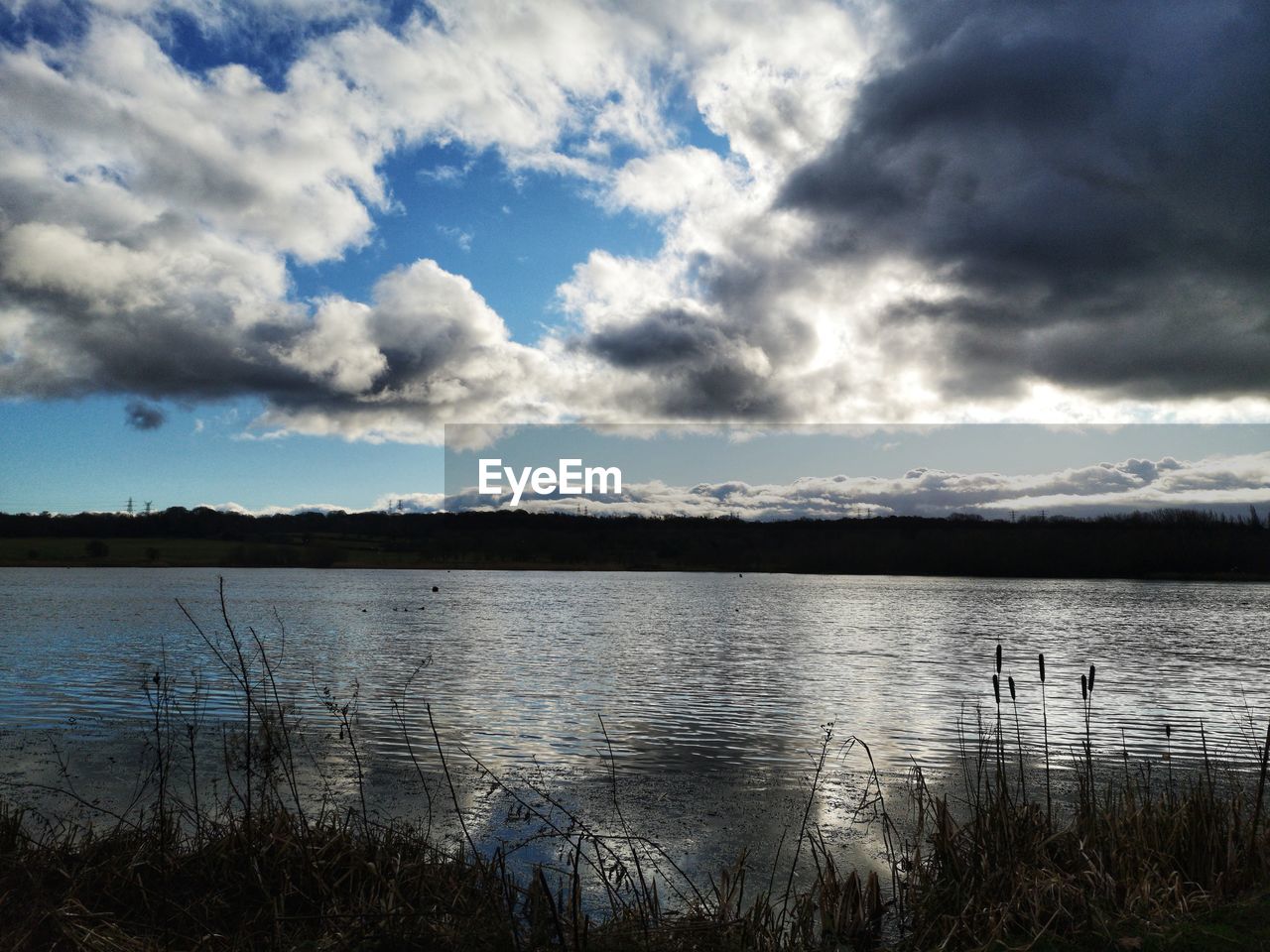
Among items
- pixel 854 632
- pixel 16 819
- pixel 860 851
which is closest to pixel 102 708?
A: pixel 16 819

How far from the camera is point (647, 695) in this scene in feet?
80.0

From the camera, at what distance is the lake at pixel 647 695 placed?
1388 centimetres

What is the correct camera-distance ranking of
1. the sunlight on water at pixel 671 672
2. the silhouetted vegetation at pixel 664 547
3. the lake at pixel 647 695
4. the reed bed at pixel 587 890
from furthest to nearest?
the silhouetted vegetation at pixel 664 547 < the sunlight on water at pixel 671 672 < the lake at pixel 647 695 < the reed bed at pixel 587 890

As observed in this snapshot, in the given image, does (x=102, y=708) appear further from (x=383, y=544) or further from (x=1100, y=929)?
(x=383, y=544)

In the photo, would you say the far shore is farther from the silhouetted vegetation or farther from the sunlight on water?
the sunlight on water

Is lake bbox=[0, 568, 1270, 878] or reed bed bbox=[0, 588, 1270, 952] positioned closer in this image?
reed bed bbox=[0, 588, 1270, 952]

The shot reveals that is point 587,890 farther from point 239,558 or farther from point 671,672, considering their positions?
point 239,558

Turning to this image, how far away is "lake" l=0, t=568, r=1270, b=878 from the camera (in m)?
13.9

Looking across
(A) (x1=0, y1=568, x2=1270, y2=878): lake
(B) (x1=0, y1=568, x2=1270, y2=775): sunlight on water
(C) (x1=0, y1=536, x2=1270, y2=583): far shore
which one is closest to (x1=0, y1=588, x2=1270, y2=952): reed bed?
(A) (x1=0, y1=568, x2=1270, y2=878): lake

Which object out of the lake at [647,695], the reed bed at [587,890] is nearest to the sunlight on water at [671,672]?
the lake at [647,695]

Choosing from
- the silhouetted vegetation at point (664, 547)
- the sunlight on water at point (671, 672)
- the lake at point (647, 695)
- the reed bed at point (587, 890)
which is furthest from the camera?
the silhouetted vegetation at point (664, 547)

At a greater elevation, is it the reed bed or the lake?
the reed bed

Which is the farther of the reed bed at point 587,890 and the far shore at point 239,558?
the far shore at point 239,558

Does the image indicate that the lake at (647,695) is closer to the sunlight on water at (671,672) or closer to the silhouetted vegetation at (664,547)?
the sunlight on water at (671,672)
